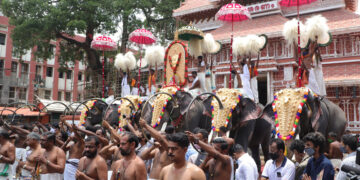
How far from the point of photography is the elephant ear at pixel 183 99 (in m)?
8.50

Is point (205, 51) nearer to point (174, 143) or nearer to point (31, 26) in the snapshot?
point (174, 143)

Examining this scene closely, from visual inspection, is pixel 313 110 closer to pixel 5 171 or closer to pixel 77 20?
pixel 5 171

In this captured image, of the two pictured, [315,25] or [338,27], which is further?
[338,27]

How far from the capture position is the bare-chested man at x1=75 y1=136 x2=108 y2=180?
169 inches

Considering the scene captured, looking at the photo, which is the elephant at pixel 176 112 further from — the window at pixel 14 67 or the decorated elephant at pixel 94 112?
the window at pixel 14 67

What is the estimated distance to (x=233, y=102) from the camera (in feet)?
24.4

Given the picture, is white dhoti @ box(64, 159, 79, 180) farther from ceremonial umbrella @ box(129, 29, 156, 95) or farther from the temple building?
ceremonial umbrella @ box(129, 29, 156, 95)

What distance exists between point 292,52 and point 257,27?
2.38 meters

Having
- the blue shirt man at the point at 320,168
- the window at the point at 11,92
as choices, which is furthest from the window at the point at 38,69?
the blue shirt man at the point at 320,168

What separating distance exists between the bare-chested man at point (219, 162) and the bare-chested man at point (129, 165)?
2.28ft

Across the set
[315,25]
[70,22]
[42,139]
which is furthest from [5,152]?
[70,22]

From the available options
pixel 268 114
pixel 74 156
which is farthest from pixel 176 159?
pixel 268 114

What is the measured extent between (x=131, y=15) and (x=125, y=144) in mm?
17195

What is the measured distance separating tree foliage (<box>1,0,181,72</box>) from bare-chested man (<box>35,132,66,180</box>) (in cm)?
1366
